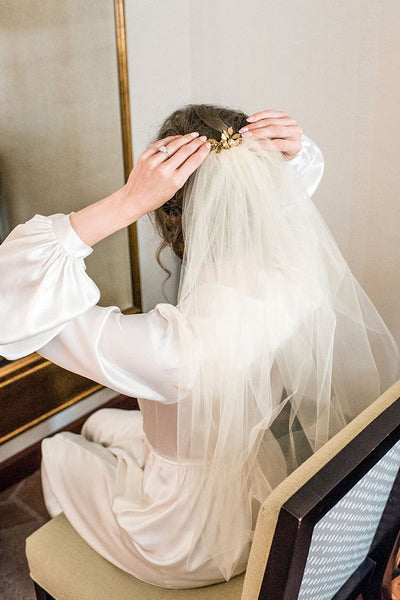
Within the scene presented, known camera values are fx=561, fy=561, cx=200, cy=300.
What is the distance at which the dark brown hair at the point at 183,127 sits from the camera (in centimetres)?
105

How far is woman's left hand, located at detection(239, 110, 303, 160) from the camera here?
1.07 meters

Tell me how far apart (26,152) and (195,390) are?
1.32 m

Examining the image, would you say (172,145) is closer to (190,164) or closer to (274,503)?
(190,164)

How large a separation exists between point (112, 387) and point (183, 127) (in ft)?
1.66

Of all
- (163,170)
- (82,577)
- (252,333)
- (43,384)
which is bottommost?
(43,384)

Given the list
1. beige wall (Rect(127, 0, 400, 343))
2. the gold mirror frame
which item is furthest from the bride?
beige wall (Rect(127, 0, 400, 343))

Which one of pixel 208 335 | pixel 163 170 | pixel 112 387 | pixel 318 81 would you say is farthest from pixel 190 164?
pixel 318 81

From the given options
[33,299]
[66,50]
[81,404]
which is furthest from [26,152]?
[33,299]

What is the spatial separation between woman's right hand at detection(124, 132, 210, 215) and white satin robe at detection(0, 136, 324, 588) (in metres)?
0.13

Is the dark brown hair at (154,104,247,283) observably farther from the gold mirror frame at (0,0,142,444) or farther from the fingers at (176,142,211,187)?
the gold mirror frame at (0,0,142,444)

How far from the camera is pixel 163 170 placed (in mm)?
923

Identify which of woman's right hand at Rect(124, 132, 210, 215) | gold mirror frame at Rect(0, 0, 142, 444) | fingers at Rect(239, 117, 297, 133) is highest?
fingers at Rect(239, 117, 297, 133)

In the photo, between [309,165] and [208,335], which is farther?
[309,165]

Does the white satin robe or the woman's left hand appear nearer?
the white satin robe
